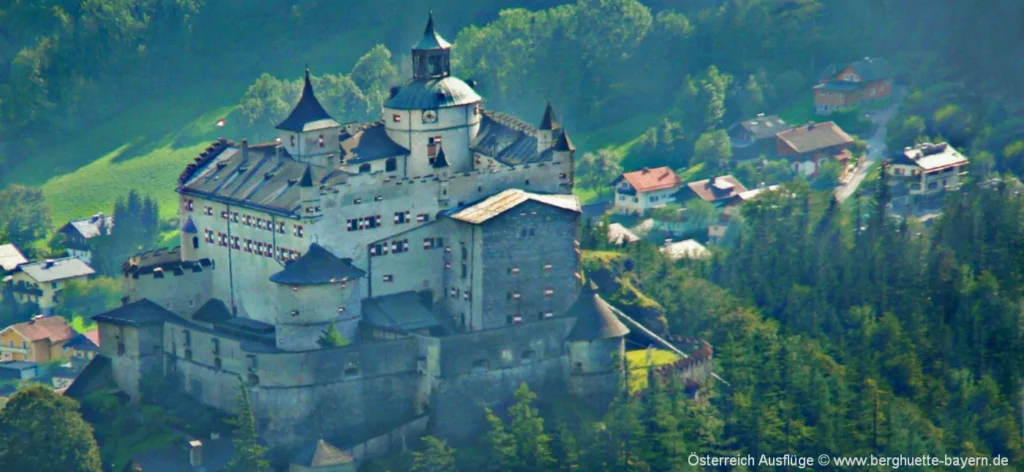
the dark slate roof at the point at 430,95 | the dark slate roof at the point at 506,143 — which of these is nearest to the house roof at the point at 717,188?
the dark slate roof at the point at 506,143

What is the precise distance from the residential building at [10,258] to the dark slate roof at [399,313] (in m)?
57.1

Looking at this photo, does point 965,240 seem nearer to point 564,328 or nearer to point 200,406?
point 564,328

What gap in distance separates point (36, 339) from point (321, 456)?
4782cm

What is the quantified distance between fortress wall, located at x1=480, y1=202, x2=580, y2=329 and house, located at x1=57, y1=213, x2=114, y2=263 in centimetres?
6145

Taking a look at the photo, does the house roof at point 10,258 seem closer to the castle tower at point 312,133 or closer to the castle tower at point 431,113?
the castle tower at point 312,133

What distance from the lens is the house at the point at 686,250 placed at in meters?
149

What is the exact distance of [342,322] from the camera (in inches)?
4697

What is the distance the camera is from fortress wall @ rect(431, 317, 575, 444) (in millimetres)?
118312

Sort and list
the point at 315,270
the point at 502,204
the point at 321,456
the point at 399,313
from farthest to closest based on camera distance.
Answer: the point at 502,204
the point at 399,313
the point at 315,270
the point at 321,456

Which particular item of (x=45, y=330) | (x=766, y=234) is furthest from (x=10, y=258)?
(x=766, y=234)

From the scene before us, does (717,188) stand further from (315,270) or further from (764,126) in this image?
(315,270)

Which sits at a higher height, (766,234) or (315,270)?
(315,270)

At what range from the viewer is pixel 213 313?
126125mm

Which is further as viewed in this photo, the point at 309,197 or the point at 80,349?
the point at 80,349
